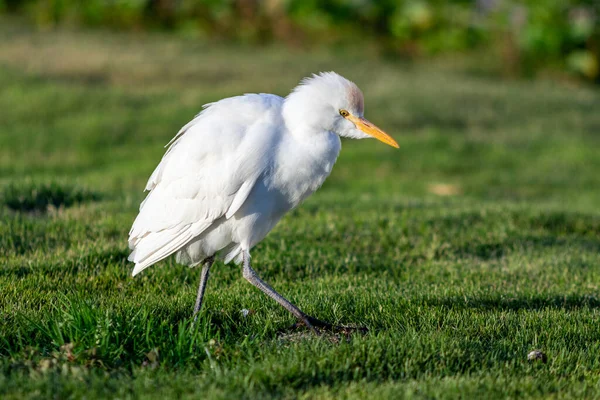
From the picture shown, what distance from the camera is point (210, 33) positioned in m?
21.4

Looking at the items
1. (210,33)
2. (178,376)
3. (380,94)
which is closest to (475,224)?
(178,376)

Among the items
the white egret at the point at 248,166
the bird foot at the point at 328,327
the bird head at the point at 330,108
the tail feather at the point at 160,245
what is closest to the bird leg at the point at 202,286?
the white egret at the point at 248,166

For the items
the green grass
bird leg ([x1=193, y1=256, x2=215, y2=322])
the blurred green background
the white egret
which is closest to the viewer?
the green grass

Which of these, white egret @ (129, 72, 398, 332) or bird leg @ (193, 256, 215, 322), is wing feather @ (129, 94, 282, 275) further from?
bird leg @ (193, 256, 215, 322)

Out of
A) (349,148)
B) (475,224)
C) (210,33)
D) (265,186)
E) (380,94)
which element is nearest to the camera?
(265,186)

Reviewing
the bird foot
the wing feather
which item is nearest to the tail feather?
the wing feather

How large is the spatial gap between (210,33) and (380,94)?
7353 millimetres

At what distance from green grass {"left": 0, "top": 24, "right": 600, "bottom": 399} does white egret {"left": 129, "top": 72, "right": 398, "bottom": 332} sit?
0.42 meters

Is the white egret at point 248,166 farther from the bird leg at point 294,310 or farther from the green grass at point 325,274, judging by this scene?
the green grass at point 325,274

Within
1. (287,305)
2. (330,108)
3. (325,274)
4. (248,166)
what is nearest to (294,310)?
(287,305)

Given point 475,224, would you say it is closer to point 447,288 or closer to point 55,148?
point 447,288

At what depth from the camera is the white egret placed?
434 cm

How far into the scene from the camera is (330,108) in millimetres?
4391

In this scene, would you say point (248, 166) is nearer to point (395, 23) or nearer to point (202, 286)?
point (202, 286)
